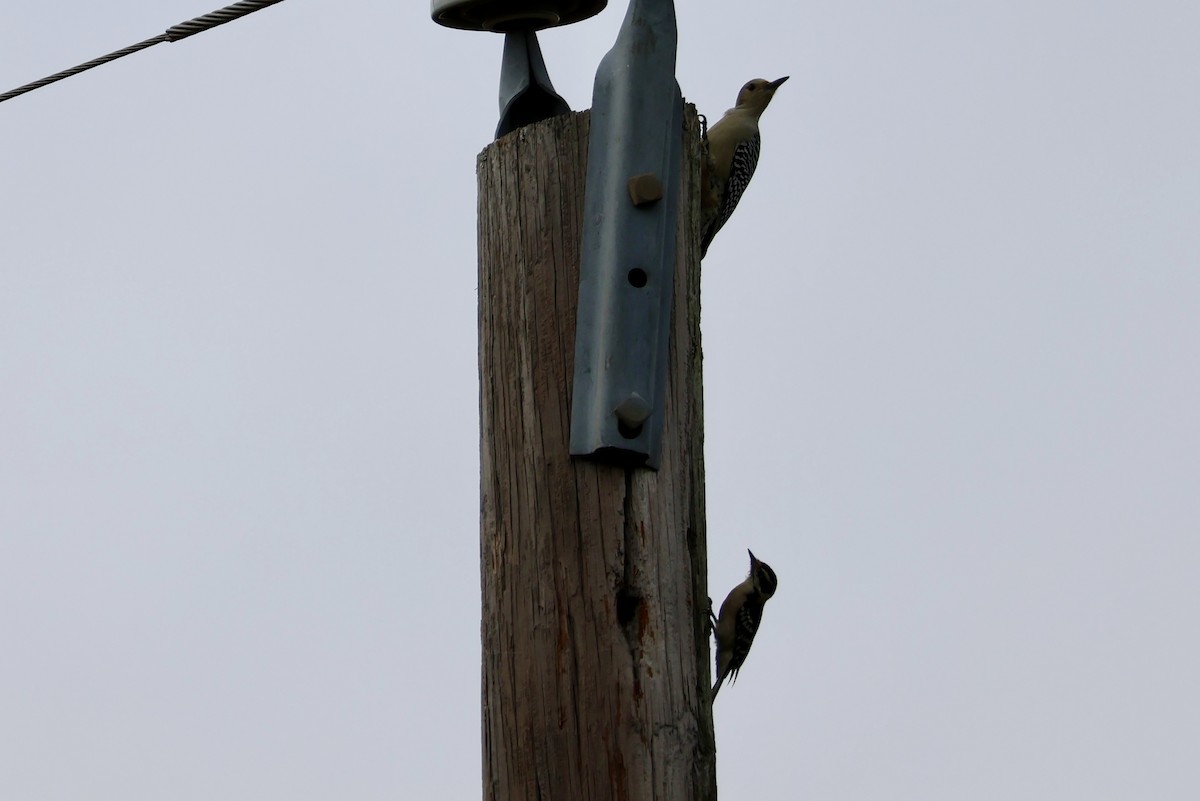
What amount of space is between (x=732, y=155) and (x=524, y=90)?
2.26 metres

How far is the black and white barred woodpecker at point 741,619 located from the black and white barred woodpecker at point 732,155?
84.1 inches

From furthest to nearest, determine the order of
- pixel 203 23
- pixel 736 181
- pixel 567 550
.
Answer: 1. pixel 736 181
2. pixel 203 23
3. pixel 567 550

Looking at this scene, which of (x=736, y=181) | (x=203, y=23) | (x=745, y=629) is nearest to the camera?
(x=203, y=23)

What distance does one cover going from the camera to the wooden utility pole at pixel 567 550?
2.43 metres

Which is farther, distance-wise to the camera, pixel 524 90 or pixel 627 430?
pixel 524 90

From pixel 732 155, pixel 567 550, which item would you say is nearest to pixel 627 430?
pixel 567 550

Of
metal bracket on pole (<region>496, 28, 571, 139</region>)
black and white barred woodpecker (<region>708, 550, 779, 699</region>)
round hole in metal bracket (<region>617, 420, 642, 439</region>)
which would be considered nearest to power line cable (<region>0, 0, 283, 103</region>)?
metal bracket on pole (<region>496, 28, 571, 139</region>)

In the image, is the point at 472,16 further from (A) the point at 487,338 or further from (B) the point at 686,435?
(B) the point at 686,435

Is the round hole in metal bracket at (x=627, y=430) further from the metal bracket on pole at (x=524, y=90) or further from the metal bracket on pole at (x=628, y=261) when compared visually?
the metal bracket on pole at (x=524, y=90)

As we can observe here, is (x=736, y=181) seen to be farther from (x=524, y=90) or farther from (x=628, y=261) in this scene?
(x=628, y=261)

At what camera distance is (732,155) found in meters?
5.17

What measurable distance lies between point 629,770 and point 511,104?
1.31 metres

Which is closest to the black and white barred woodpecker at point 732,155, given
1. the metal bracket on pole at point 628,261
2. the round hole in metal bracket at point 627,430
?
the metal bracket on pole at point 628,261

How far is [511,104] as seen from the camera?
9.82 ft
